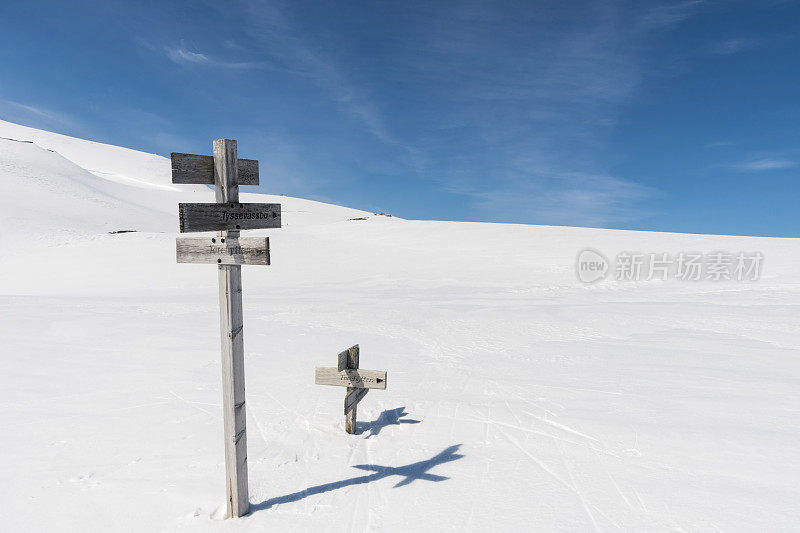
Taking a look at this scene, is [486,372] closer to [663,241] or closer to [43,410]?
[43,410]

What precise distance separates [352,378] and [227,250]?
241cm

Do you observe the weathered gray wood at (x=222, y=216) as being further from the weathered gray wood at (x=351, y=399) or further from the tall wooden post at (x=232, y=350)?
the weathered gray wood at (x=351, y=399)

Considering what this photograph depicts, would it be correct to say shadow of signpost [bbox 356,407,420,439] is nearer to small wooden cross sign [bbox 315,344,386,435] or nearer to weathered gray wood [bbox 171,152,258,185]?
small wooden cross sign [bbox 315,344,386,435]

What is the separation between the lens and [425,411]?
5.91 meters

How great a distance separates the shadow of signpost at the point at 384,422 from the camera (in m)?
5.38

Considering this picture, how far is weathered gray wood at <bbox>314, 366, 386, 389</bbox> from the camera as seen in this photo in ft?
16.8

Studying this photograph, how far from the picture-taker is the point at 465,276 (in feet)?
61.3

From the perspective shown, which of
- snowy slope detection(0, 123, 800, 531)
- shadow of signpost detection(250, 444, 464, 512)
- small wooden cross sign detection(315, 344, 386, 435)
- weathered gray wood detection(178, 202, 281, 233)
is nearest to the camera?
weathered gray wood detection(178, 202, 281, 233)

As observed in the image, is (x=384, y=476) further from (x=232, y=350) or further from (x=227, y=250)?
(x=227, y=250)

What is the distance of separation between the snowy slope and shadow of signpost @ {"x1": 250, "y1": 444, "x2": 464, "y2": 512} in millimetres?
27

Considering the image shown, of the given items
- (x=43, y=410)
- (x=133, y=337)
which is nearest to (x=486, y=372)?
(x=43, y=410)

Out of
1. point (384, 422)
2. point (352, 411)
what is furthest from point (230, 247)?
point (384, 422)

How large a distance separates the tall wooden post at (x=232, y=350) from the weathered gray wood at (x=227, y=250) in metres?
0.07

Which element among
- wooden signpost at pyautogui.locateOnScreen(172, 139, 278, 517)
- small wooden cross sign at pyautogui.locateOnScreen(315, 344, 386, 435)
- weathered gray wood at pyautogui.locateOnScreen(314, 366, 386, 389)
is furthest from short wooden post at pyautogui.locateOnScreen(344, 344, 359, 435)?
wooden signpost at pyautogui.locateOnScreen(172, 139, 278, 517)
